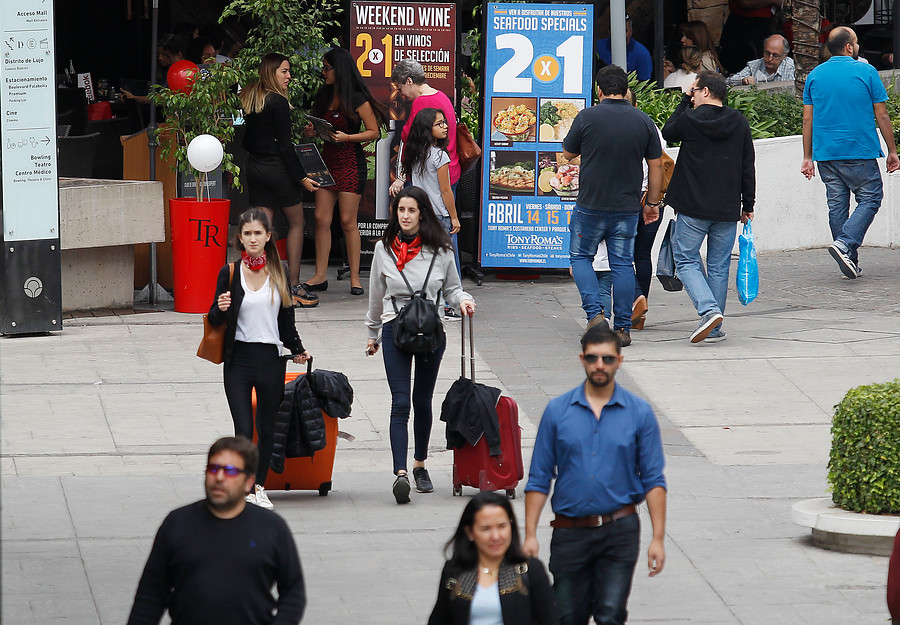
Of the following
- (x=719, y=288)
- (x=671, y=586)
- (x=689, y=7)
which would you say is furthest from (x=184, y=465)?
(x=689, y=7)

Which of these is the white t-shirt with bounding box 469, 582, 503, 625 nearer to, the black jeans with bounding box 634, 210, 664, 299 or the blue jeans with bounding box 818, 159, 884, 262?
the black jeans with bounding box 634, 210, 664, 299

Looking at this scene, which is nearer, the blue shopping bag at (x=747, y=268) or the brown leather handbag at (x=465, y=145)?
the blue shopping bag at (x=747, y=268)

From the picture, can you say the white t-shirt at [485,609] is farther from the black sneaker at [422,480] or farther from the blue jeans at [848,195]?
the blue jeans at [848,195]

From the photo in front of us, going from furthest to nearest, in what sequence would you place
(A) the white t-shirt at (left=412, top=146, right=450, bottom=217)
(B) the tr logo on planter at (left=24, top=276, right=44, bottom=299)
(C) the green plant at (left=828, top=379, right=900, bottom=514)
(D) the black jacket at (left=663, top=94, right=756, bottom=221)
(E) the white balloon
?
1. (E) the white balloon
2. (A) the white t-shirt at (left=412, top=146, right=450, bottom=217)
3. (B) the tr logo on planter at (left=24, top=276, right=44, bottom=299)
4. (D) the black jacket at (left=663, top=94, right=756, bottom=221)
5. (C) the green plant at (left=828, top=379, right=900, bottom=514)

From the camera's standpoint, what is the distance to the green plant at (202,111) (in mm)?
11477

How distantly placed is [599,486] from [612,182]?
5.63m

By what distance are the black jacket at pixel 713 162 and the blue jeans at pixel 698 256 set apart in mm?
102

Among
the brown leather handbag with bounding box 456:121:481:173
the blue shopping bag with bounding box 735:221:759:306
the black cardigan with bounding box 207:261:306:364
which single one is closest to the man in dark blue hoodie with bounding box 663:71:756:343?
the blue shopping bag with bounding box 735:221:759:306

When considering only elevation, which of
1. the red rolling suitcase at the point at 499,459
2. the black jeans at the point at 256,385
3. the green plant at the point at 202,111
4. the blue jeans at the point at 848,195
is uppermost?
the green plant at the point at 202,111

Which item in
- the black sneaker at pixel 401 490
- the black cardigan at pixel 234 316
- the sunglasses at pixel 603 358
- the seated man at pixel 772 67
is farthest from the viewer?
the seated man at pixel 772 67

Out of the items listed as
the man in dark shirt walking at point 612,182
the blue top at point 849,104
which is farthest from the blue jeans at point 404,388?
the blue top at point 849,104

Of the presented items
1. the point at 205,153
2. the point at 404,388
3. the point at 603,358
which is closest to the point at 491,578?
the point at 603,358

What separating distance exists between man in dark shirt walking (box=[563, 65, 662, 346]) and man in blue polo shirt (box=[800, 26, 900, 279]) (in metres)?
2.71

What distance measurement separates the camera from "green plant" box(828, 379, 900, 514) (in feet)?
Answer: 21.0
